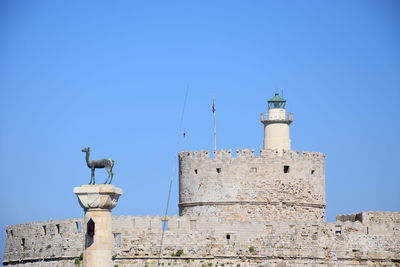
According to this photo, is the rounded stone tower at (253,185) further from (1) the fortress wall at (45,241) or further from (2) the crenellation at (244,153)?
(1) the fortress wall at (45,241)

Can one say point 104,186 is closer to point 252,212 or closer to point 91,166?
point 91,166

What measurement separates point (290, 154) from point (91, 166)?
1716cm

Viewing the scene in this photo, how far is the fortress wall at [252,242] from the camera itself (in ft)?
141

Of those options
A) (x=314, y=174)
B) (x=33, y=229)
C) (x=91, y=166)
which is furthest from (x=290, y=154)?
(x=91, y=166)

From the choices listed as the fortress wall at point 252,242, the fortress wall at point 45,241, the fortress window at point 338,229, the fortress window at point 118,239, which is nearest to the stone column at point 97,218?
the fortress wall at point 252,242

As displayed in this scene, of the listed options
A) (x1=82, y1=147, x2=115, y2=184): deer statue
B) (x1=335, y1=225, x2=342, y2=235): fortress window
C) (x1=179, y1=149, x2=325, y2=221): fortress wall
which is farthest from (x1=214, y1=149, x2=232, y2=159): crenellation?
(x1=82, y1=147, x2=115, y2=184): deer statue

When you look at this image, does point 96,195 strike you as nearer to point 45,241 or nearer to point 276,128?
point 45,241

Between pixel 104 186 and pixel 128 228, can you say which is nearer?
pixel 104 186

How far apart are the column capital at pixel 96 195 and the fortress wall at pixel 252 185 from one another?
1699cm

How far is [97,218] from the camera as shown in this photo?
2917 centimetres

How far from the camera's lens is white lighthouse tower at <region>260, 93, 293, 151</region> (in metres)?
48.1

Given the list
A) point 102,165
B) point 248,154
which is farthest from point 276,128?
point 102,165

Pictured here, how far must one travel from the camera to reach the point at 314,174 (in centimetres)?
4688

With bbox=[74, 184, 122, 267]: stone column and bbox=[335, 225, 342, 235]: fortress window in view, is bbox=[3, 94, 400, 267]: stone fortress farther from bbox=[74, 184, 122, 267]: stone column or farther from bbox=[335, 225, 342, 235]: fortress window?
bbox=[74, 184, 122, 267]: stone column
